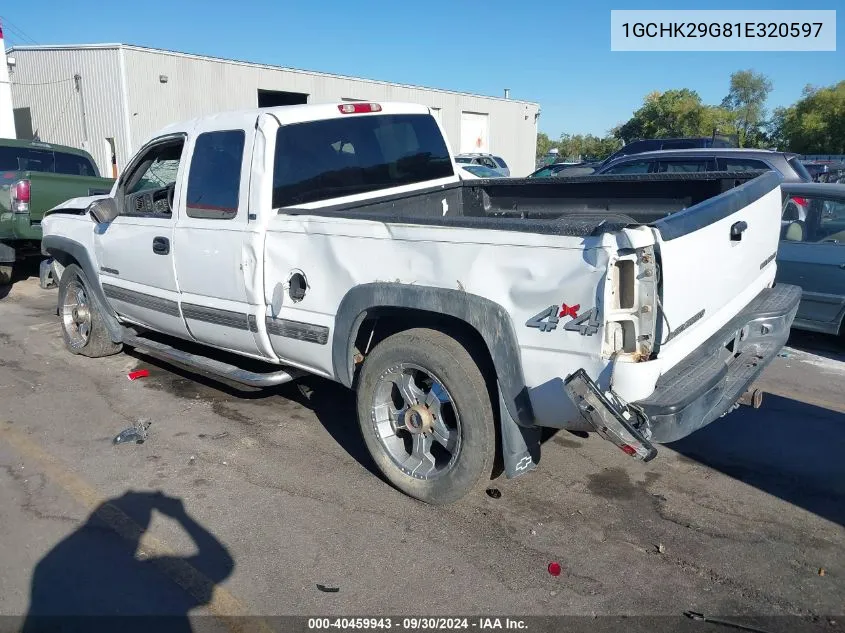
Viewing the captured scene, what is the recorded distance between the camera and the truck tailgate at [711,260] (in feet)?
9.51

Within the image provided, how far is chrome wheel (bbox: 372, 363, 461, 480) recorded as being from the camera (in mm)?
3594

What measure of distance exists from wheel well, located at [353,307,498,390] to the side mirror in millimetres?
2489

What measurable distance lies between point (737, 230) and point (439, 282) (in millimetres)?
1495

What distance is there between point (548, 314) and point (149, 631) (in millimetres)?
2108

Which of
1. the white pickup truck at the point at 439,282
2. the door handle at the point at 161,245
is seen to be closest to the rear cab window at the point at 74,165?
the white pickup truck at the point at 439,282

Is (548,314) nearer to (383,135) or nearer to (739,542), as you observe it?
(739,542)

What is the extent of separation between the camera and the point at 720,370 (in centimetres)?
328

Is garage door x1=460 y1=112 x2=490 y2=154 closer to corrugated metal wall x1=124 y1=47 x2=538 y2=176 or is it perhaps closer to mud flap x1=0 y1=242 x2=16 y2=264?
corrugated metal wall x1=124 y1=47 x2=538 y2=176

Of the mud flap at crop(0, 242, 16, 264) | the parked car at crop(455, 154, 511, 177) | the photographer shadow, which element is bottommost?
the photographer shadow

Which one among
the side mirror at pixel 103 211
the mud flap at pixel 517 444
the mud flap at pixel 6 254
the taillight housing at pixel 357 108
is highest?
the taillight housing at pixel 357 108

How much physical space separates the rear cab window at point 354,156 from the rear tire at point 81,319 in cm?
278

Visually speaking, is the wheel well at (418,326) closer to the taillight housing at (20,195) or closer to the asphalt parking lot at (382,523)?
the asphalt parking lot at (382,523)

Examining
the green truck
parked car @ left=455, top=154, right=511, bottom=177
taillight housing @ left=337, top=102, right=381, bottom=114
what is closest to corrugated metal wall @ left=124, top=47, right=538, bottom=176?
parked car @ left=455, top=154, right=511, bottom=177

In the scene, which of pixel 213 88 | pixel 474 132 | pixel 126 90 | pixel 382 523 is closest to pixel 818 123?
pixel 474 132
